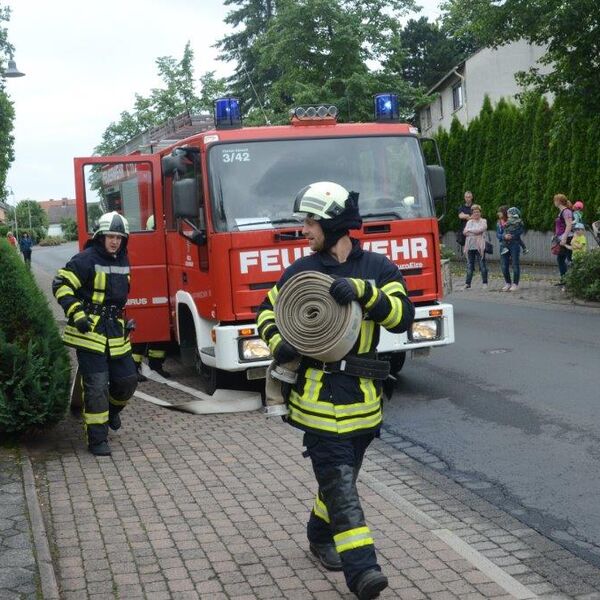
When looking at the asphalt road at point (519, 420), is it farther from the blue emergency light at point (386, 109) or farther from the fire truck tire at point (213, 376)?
the blue emergency light at point (386, 109)

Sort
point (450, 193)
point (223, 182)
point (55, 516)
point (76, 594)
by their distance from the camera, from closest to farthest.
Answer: point (76, 594), point (55, 516), point (223, 182), point (450, 193)

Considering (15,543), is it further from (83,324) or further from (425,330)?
(425,330)

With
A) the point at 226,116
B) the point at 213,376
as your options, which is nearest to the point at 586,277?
the point at 213,376

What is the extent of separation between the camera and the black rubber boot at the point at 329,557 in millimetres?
5035

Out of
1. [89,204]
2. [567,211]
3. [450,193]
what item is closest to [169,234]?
[89,204]

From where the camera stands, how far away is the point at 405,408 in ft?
31.2

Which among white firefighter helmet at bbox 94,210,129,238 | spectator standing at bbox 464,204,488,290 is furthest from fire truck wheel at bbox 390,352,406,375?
spectator standing at bbox 464,204,488,290

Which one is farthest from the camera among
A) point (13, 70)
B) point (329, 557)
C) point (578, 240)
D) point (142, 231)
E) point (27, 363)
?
point (13, 70)

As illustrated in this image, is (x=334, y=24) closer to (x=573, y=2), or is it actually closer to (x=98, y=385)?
(x=573, y=2)

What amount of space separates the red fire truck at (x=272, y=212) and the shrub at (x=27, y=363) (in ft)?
5.45

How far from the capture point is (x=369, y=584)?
4.43 meters

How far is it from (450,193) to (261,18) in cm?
2920

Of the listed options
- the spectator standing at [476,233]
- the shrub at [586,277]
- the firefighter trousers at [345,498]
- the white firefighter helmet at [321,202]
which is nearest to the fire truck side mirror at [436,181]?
the white firefighter helmet at [321,202]

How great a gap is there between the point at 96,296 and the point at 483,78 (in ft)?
134
